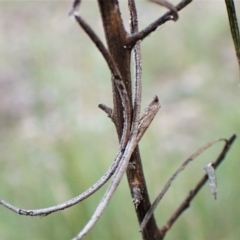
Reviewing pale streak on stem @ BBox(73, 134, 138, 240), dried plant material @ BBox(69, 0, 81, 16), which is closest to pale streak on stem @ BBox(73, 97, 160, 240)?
pale streak on stem @ BBox(73, 134, 138, 240)

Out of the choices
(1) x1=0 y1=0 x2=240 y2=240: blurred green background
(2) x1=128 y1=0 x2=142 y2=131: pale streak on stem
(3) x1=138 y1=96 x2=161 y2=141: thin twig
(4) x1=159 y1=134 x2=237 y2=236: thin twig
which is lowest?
(4) x1=159 y1=134 x2=237 y2=236: thin twig

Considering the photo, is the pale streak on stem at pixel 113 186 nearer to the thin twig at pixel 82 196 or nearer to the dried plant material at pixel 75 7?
the thin twig at pixel 82 196

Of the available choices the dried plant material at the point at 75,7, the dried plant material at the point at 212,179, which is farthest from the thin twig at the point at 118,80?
the dried plant material at the point at 212,179

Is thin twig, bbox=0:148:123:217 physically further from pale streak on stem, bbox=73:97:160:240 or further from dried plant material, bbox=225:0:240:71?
dried plant material, bbox=225:0:240:71

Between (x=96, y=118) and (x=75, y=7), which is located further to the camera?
(x=96, y=118)

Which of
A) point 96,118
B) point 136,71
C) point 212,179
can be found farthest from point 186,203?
point 96,118

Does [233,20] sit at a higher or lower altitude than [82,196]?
higher

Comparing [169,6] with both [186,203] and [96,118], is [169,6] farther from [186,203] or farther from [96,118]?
[96,118]

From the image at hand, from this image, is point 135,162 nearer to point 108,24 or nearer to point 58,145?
point 108,24
